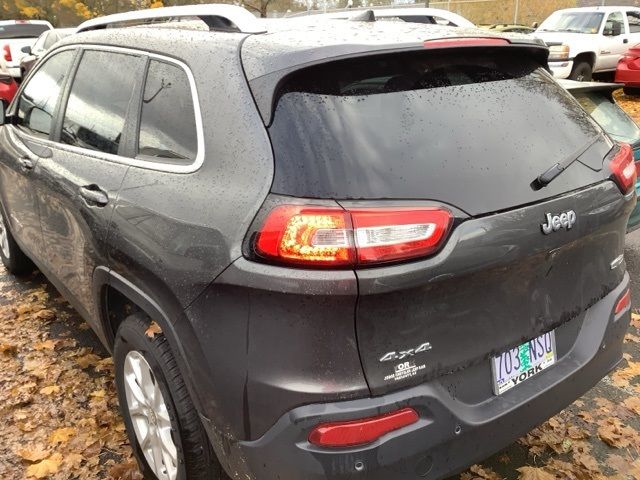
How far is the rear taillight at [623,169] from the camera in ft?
7.71

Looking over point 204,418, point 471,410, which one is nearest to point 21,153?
point 204,418

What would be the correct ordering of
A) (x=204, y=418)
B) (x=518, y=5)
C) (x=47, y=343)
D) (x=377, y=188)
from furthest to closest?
(x=518, y=5) < (x=47, y=343) < (x=204, y=418) < (x=377, y=188)

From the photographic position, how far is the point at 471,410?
193cm

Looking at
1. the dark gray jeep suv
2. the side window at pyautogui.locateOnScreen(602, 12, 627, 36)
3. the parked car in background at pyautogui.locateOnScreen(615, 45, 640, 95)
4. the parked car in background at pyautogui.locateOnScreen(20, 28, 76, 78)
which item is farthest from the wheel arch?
the side window at pyautogui.locateOnScreen(602, 12, 627, 36)

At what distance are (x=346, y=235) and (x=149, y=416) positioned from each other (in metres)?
1.29

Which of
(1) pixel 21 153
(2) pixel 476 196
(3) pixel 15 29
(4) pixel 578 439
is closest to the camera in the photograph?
(2) pixel 476 196

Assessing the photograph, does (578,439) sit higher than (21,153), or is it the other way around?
(21,153)

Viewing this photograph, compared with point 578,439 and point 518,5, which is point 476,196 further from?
point 518,5

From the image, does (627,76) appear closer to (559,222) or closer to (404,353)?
(559,222)

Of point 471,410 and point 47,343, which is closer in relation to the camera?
point 471,410

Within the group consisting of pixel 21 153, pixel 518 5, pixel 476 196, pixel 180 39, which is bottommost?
pixel 518 5

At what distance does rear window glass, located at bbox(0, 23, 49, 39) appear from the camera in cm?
1538

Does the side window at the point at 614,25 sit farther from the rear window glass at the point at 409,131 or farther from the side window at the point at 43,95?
the rear window glass at the point at 409,131

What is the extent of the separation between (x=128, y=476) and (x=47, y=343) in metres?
1.54
